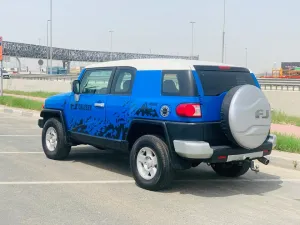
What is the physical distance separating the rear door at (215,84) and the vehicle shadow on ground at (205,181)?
46.8 inches

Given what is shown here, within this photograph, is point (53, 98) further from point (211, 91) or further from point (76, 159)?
point (211, 91)

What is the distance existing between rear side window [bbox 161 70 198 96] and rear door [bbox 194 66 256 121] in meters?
0.14

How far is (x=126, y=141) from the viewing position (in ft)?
21.7

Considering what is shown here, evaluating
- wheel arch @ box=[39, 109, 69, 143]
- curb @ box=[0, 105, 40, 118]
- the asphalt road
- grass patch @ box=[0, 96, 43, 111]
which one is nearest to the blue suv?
the asphalt road

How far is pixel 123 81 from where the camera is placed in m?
6.81

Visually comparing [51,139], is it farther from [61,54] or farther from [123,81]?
[61,54]

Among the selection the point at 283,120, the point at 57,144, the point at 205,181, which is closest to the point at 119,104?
the point at 205,181

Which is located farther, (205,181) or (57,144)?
(57,144)

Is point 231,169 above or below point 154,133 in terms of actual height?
below

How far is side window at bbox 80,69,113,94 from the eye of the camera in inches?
282

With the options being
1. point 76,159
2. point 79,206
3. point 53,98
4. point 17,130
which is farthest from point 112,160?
point 17,130

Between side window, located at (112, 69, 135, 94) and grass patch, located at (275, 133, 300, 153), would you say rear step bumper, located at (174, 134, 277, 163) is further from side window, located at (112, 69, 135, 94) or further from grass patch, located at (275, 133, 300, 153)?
grass patch, located at (275, 133, 300, 153)

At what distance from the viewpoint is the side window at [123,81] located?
667 cm

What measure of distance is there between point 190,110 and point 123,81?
1.52 m
